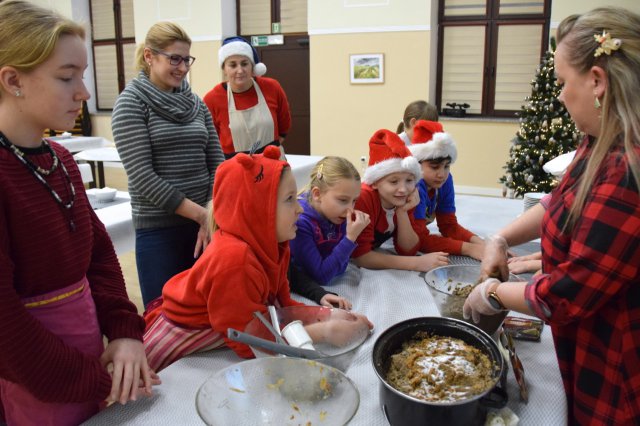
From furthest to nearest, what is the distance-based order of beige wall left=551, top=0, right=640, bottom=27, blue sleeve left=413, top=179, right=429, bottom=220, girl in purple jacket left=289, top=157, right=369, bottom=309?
beige wall left=551, top=0, right=640, bottom=27 → blue sleeve left=413, top=179, right=429, bottom=220 → girl in purple jacket left=289, top=157, right=369, bottom=309

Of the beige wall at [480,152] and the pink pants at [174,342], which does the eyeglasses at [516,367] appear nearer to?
the pink pants at [174,342]

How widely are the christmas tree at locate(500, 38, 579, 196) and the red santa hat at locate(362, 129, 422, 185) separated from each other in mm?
2790

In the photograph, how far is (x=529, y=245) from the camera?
1994mm

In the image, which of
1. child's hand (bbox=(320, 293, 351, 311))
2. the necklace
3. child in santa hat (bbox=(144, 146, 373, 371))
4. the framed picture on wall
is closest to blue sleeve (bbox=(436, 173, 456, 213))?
child's hand (bbox=(320, 293, 351, 311))

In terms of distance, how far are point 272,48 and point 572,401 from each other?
6439 mm

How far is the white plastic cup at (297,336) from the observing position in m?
0.97

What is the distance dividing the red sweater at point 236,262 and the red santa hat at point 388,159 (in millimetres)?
716

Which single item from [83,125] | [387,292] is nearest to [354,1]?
[83,125]

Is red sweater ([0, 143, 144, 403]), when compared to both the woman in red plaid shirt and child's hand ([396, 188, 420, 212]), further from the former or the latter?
child's hand ([396, 188, 420, 212])

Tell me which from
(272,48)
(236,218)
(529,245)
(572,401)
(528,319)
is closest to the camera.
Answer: (572,401)

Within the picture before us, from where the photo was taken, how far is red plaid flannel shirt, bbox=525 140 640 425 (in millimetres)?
870

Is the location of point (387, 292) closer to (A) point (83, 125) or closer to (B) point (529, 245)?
(B) point (529, 245)

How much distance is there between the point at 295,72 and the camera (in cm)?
680

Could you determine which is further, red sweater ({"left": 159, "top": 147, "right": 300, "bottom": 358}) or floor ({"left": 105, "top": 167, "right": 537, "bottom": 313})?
floor ({"left": 105, "top": 167, "right": 537, "bottom": 313})
